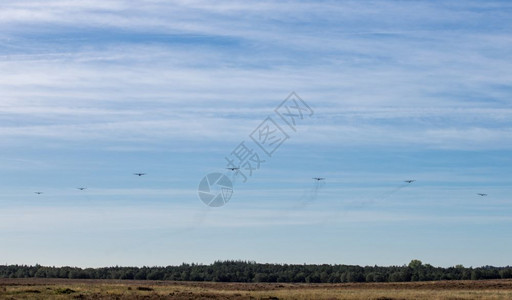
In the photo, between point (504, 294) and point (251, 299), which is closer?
point (251, 299)

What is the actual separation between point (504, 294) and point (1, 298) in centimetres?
4510

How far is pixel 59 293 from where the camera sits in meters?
77.0

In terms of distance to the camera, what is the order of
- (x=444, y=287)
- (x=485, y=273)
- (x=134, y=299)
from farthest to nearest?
(x=485, y=273) < (x=444, y=287) < (x=134, y=299)

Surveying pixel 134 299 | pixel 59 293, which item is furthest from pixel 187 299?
pixel 59 293

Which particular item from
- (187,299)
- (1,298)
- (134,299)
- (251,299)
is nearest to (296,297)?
(251,299)

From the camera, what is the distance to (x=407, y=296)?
233 ft

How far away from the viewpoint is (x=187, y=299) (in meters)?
68.9

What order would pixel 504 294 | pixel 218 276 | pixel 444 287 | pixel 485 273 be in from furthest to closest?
pixel 218 276, pixel 485 273, pixel 444 287, pixel 504 294

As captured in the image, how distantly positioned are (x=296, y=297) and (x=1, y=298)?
25.5m

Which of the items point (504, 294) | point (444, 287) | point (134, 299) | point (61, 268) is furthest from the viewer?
point (61, 268)

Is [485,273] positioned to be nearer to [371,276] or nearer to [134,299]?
[371,276]

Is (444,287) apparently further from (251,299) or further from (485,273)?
(485,273)

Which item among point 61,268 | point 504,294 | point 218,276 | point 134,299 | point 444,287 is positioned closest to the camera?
point 134,299

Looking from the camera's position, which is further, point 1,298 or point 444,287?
point 444,287
